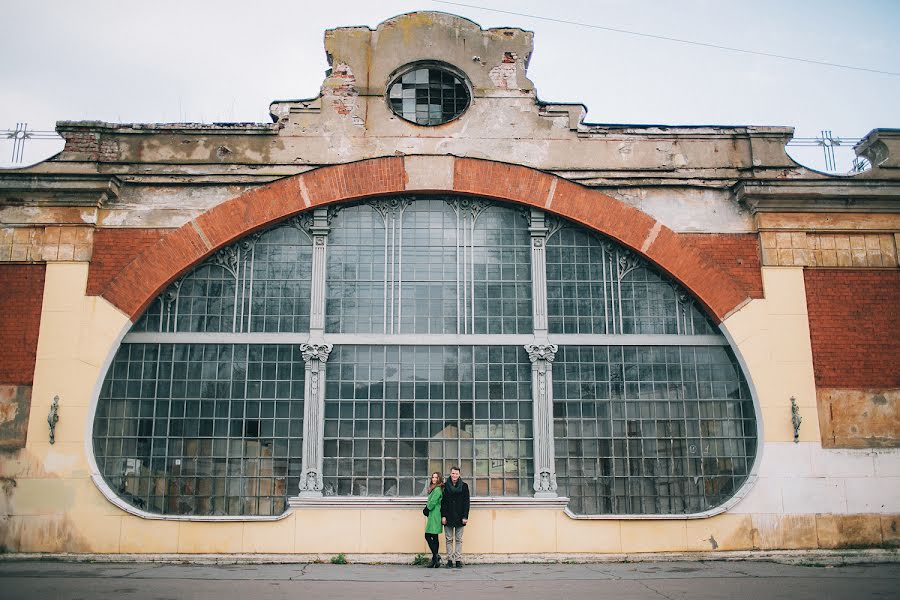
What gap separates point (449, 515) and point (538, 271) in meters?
4.40

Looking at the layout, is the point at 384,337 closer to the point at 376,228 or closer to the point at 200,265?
the point at 376,228

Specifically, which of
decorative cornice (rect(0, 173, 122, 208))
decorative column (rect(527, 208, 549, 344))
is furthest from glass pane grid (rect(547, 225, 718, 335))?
decorative cornice (rect(0, 173, 122, 208))

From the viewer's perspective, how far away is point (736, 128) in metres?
13.8

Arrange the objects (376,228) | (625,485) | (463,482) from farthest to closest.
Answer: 1. (376,228)
2. (625,485)
3. (463,482)

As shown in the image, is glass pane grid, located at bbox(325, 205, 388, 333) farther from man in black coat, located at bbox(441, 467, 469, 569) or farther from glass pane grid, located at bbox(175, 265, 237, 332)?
man in black coat, located at bbox(441, 467, 469, 569)

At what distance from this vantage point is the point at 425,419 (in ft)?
42.3

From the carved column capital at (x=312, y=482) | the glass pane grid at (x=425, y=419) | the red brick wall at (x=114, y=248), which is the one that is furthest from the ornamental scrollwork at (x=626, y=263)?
the red brick wall at (x=114, y=248)

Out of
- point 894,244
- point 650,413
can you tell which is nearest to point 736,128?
point 894,244

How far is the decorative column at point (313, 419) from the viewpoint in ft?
40.9

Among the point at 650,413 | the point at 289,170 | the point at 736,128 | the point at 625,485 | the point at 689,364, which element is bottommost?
the point at 625,485

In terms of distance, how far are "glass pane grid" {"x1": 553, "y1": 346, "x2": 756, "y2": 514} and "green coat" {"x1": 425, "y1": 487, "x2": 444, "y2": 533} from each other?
2153mm

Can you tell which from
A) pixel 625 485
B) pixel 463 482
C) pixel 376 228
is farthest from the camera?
pixel 376 228

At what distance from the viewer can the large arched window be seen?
1266cm

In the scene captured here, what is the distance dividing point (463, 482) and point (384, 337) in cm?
281
